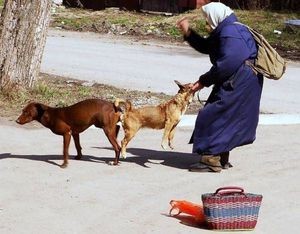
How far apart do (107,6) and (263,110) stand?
1788 cm

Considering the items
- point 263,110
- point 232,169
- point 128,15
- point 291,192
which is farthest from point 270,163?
point 128,15

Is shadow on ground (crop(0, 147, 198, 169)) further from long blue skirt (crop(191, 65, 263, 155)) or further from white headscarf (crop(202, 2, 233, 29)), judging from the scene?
white headscarf (crop(202, 2, 233, 29))

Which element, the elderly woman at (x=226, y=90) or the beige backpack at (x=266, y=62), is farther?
the beige backpack at (x=266, y=62)

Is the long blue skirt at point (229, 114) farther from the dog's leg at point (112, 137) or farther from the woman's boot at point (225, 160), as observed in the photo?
the dog's leg at point (112, 137)

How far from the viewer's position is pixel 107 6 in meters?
29.9

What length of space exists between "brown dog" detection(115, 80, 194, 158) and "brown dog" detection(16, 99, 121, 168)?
0.16 meters

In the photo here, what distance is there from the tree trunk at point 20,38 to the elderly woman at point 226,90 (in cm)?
422

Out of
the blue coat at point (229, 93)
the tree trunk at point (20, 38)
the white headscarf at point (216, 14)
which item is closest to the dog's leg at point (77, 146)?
the blue coat at point (229, 93)

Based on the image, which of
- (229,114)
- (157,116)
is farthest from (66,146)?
(229,114)

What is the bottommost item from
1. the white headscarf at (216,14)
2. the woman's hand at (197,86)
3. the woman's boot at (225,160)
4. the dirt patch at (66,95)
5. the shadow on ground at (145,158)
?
the dirt patch at (66,95)

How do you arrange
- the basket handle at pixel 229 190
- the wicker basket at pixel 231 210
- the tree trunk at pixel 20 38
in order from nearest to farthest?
1. the wicker basket at pixel 231 210
2. the basket handle at pixel 229 190
3. the tree trunk at pixel 20 38

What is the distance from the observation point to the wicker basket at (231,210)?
257 inches

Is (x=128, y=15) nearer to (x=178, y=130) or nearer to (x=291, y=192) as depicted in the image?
(x=178, y=130)

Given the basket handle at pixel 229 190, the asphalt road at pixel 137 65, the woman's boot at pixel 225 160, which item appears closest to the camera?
the basket handle at pixel 229 190
